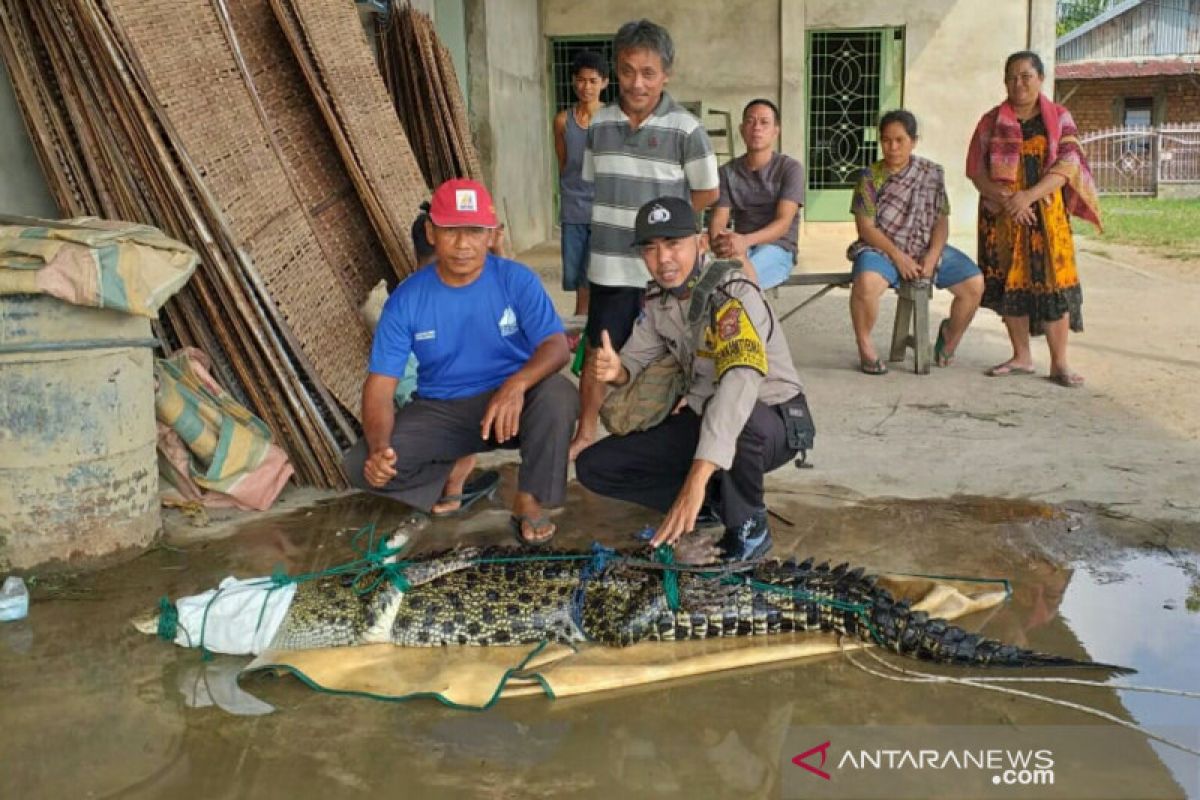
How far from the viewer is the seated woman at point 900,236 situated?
6617 mm

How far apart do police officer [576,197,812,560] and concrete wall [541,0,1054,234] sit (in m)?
11.3

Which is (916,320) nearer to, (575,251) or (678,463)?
(575,251)

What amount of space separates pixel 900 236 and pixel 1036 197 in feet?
2.64

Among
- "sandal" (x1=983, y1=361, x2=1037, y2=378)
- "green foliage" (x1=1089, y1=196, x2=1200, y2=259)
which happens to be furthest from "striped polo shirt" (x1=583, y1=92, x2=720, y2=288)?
"green foliage" (x1=1089, y1=196, x2=1200, y2=259)

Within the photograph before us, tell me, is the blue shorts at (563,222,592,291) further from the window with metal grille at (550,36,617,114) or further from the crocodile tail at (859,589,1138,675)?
the window with metal grille at (550,36,617,114)

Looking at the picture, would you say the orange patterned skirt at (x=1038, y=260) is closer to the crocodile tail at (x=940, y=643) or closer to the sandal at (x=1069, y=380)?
the sandal at (x=1069, y=380)

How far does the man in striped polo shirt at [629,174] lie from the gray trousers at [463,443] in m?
0.39

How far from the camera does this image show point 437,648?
10.9 feet

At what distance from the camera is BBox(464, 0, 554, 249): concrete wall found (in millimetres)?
11961

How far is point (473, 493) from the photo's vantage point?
4.75m

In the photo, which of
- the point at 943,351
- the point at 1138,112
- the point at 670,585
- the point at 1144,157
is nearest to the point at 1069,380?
the point at 943,351

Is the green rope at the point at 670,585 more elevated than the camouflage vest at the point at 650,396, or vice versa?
the camouflage vest at the point at 650,396

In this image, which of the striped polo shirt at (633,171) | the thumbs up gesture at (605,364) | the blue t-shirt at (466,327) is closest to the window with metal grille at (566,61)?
the striped polo shirt at (633,171)

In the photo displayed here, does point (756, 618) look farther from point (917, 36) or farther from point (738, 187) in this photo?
point (917, 36)
